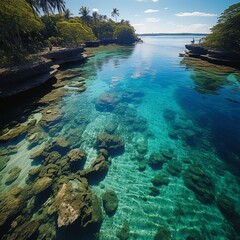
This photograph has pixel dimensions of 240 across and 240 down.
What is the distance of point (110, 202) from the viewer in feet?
18.9

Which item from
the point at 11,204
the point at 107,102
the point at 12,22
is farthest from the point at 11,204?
the point at 12,22

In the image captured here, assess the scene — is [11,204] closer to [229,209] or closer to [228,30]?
[229,209]

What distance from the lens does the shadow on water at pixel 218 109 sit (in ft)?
28.3

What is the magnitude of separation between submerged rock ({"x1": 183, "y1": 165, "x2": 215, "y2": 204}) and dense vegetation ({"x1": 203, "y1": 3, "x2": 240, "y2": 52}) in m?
33.5

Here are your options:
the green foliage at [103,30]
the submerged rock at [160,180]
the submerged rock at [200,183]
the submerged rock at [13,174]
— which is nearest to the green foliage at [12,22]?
the submerged rock at [13,174]

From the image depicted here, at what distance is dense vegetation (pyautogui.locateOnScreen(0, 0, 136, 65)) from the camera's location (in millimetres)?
16828

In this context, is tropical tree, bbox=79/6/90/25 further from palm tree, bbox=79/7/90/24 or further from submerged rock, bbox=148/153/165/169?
submerged rock, bbox=148/153/165/169

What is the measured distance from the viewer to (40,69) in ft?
58.2

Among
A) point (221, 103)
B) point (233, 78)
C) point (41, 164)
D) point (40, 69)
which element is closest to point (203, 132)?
point (221, 103)

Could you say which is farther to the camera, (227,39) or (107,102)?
(227,39)

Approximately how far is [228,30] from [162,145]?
1320 inches

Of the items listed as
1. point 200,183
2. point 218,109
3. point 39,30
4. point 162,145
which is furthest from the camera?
point 39,30

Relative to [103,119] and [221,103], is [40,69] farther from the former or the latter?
[221,103]

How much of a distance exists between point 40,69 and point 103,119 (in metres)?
11.9
